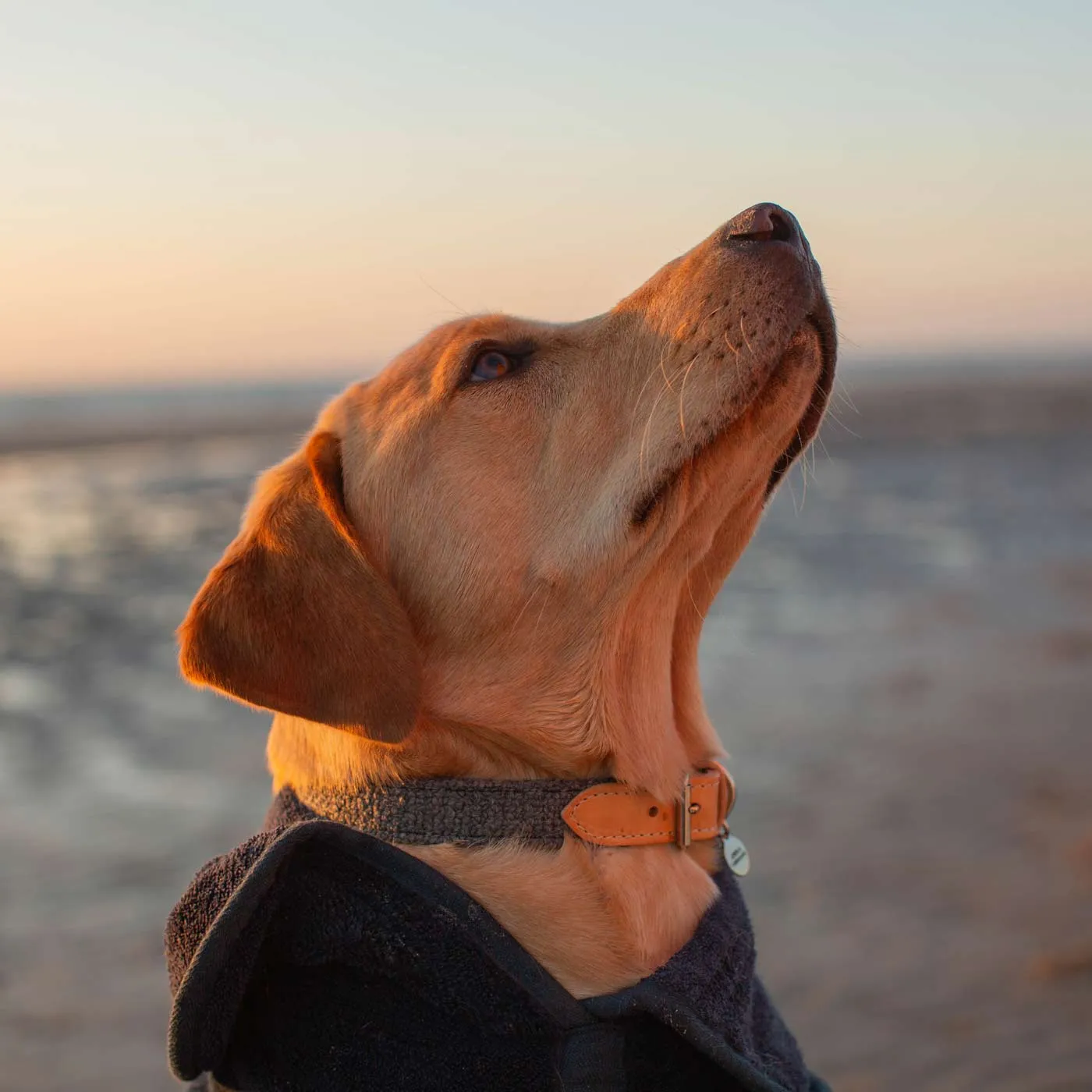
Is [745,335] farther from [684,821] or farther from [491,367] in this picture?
Answer: [684,821]

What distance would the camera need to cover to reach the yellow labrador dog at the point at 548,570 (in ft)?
9.02

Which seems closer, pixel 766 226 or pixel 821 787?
pixel 766 226

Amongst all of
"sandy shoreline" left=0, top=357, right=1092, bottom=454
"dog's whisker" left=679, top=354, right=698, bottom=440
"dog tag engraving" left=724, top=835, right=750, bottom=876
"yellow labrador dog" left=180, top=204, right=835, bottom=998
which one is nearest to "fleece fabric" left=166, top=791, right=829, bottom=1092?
"yellow labrador dog" left=180, top=204, right=835, bottom=998

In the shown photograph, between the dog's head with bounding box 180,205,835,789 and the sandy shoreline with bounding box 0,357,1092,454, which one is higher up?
the dog's head with bounding box 180,205,835,789

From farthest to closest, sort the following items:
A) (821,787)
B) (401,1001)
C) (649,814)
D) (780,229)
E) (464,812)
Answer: (821,787) → (780,229) → (649,814) → (464,812) → (401,1001)

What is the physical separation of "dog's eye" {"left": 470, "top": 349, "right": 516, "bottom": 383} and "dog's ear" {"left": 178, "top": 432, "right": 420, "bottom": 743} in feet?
1.81

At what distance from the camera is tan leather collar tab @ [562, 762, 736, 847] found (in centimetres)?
280

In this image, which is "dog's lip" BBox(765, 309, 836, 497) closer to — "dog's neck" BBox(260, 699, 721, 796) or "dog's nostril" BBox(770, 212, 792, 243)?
"dog's nostril" BBox(770, 212, 792, 243)

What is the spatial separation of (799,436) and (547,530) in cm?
72

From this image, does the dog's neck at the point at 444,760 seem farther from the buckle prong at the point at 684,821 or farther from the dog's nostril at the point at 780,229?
the dog's nostril at the point at 780,229

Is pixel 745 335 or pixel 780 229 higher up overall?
pixel 780 229

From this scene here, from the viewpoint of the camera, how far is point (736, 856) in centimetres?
310

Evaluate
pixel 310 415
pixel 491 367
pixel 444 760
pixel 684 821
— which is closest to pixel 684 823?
pixel 684 821

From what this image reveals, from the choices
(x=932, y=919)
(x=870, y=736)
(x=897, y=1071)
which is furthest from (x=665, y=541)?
(x=870, y=736)
